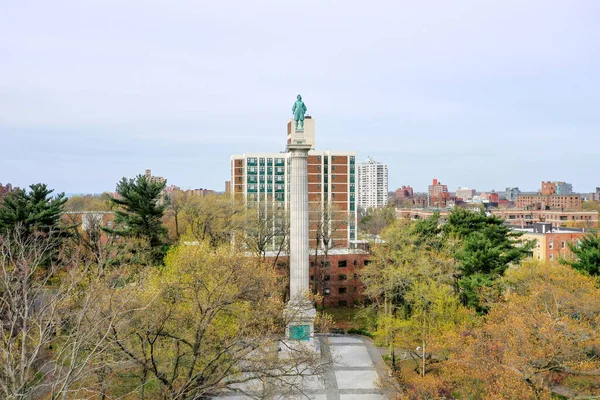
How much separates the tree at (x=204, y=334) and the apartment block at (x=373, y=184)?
568 feet

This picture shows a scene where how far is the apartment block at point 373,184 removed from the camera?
639ft

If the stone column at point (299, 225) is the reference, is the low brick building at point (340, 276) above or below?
below

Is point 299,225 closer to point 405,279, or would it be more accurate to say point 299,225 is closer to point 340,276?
point 405,279

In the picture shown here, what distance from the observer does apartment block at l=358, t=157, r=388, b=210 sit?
195 meters

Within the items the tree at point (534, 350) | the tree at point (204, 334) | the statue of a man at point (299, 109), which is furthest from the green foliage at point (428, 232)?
the tree at point (204, 334)

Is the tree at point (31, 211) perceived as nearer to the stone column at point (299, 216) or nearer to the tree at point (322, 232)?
the stone column at point (299, 216)

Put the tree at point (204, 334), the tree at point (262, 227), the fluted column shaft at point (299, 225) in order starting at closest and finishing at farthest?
the tree at point (204, 334), the fluted column shaft at point (299, 225), the tree at point (262, 227)

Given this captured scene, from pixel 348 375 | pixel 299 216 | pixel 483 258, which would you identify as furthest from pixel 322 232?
pixel 348 375

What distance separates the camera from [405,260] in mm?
35312

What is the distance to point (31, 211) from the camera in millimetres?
34250

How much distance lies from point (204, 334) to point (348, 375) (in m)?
14.1

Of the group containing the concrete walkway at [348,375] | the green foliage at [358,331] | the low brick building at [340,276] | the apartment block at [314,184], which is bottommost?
the concrete walkway at [348,375]

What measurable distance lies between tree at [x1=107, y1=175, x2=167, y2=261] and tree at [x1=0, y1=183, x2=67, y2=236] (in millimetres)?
4459

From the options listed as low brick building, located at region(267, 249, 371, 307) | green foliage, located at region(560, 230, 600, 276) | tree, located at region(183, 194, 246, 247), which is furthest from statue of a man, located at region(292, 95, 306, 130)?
green foliage, located at region(560, 230, 600, 276)
